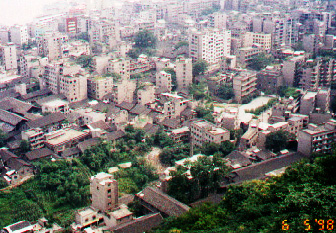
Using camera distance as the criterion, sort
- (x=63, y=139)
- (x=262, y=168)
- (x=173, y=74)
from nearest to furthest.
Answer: (x=262, y=168), (x=63, y=139), (x=173, y=74)

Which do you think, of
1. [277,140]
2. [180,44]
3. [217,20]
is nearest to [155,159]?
[277,140]

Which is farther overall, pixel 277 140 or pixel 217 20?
pixel 217 20

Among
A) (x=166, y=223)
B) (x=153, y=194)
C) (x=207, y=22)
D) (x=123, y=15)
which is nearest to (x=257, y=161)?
(x=153, y=194)

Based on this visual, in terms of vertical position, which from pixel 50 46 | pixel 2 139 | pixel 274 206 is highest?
pixel 50 46

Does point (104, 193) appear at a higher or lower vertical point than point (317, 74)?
lower

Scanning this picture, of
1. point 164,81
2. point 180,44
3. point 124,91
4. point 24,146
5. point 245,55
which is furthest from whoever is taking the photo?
point 180,44

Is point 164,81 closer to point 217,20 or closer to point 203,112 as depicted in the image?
point 203,112
